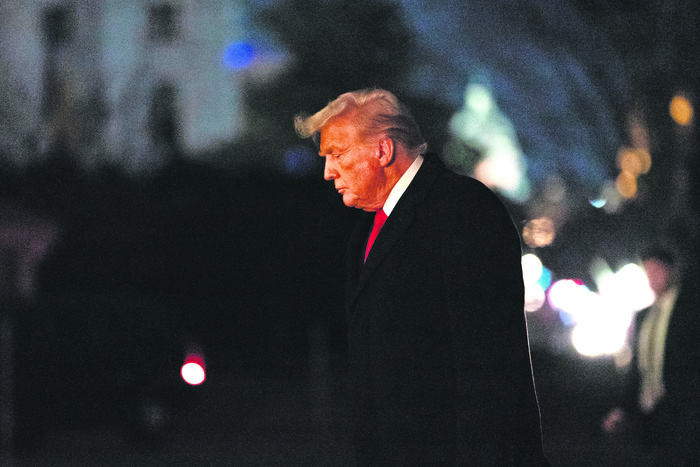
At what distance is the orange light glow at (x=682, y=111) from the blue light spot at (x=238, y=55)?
6391mm

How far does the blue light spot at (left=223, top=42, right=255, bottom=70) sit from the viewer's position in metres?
12.0

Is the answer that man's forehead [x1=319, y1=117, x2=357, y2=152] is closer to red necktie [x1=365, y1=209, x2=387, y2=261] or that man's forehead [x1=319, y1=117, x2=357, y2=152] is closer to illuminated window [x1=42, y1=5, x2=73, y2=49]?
red necktie [x1=365, y1=209, x2=387, y2=261]

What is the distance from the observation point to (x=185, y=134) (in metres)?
11.8

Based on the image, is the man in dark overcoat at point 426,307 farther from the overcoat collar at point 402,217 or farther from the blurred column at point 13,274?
the blurred column at point 13,274

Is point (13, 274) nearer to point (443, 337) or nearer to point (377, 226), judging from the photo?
Result: point (377, 226)

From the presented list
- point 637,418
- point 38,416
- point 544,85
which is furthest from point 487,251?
point 544,85

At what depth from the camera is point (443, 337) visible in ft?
6.10

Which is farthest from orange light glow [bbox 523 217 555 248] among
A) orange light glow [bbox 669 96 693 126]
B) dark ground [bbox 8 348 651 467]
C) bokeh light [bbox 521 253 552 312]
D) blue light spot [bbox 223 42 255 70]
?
blue light spot [bbox 223 42 255 70]

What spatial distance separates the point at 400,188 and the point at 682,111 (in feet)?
31.8

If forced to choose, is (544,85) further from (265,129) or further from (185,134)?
(185,134)

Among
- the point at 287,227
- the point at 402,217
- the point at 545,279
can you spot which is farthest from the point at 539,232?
the point at 402,217

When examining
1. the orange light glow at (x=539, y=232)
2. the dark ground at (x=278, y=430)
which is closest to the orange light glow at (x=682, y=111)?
the orange light glow at (x=539, y=232)

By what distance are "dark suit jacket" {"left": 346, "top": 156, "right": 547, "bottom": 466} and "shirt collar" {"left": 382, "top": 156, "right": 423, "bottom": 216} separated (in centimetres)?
4

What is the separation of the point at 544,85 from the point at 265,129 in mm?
4216
